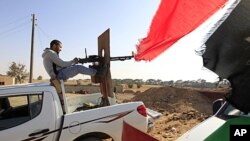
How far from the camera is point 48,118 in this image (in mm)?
6410

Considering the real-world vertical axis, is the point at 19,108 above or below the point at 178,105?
above

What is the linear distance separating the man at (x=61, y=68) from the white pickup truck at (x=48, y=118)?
429mm

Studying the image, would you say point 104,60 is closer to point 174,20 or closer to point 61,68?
point 61,68

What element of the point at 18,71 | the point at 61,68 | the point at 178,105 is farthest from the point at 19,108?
the point at 18,71

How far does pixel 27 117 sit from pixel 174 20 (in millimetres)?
4527

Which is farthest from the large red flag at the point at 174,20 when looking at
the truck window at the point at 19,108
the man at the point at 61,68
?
the man at the point at 61,68

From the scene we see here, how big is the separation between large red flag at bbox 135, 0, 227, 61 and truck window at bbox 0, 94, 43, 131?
4.11 m

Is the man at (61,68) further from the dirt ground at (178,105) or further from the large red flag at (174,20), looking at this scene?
the dirt ground at (178,105)

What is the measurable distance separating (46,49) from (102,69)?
3.77ft

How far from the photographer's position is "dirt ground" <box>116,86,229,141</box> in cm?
1456

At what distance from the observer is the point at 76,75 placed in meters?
7.10

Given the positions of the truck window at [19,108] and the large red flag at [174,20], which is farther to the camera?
the truck window at [19,108]

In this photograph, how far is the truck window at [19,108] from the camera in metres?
6.36

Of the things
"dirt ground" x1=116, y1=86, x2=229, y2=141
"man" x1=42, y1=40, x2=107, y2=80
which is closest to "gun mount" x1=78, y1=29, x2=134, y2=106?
"man" x1=42, y1=40, x2=107, y2=80
